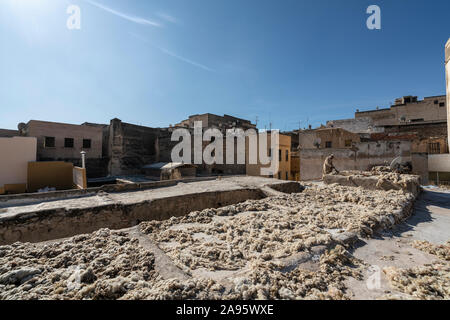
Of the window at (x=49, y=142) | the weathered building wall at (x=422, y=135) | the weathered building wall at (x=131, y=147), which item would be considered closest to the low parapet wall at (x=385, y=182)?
the weathered building wall at (x=422, y=135)

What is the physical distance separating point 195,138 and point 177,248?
1954cm

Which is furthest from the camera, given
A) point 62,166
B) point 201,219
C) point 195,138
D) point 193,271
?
point 195,138

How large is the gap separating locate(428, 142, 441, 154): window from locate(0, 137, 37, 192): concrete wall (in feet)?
109

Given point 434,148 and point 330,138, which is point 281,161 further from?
point 434,148

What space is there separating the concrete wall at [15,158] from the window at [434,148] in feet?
109

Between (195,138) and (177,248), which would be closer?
(177,248)

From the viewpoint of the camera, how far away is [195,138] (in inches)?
853

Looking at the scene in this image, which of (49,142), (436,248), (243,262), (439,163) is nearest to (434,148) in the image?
(439,163)

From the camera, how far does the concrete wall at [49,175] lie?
13.6 meters

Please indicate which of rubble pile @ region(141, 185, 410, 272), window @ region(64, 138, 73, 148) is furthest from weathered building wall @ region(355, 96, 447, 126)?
window @ region(64, 138, 73, 148)

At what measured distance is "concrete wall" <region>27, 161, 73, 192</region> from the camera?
1360 cm
